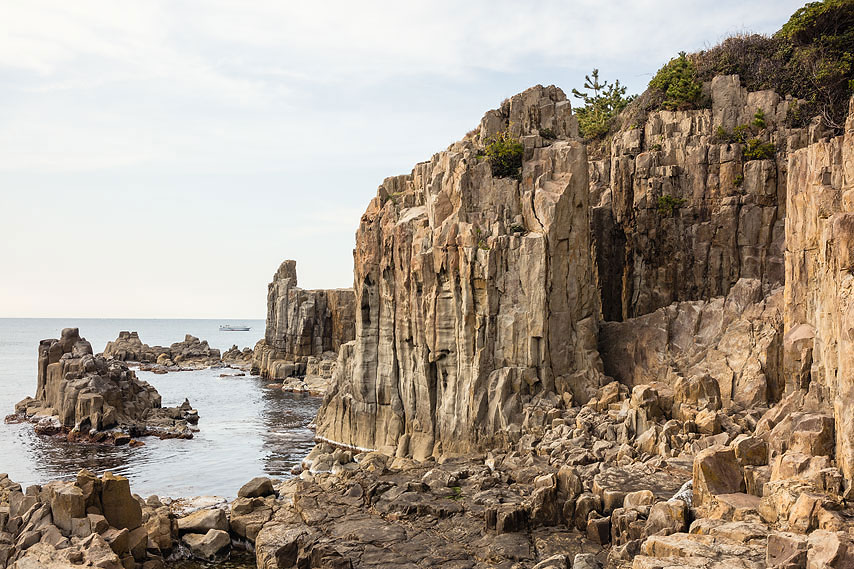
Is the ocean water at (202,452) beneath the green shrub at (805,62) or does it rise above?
beneath

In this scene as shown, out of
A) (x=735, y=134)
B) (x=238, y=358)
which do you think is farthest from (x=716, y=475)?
(x=238, y=358)

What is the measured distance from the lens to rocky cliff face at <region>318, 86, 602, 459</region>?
36.4 m

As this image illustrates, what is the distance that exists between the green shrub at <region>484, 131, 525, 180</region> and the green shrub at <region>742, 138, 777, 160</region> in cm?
1460

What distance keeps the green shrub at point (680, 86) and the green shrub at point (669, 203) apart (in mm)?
9247

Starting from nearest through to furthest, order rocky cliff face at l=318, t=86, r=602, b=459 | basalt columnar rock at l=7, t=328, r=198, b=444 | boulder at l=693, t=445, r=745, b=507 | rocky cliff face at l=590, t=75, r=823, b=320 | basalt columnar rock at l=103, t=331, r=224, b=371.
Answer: boulder at l=693, t=445, r=745, b=507, rocky cliff face at l=318, t=86, r=602, b=459, rocky cliff face at l=590, t=75, r=823, b=320, basalt columnar rock at l=7, t=328, r=198, b=444, basalt columnar rock at l=103, t=331, r=224, b=371

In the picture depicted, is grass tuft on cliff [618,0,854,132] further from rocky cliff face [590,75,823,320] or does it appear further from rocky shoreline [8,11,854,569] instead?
rocky cliff face [590,75,823,320]

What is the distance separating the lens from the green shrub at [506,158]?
1548 inches

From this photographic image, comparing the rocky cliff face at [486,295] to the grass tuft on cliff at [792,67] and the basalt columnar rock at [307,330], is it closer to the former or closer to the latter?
the grass tuft on cliff at [792,67]

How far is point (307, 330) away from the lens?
95500mm

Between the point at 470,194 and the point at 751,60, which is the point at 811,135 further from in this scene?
the point at 470,194

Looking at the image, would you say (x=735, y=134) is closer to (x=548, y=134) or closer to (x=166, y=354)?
(x=548, y=134)

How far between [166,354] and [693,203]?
323ft

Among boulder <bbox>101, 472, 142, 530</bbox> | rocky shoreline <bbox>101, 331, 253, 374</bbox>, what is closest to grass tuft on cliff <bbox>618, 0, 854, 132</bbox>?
boulder <bbox>101, 472, 142, 530</bbox>

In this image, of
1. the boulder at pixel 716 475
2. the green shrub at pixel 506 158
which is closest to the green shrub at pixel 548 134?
the green shrub at pixel 506 158
